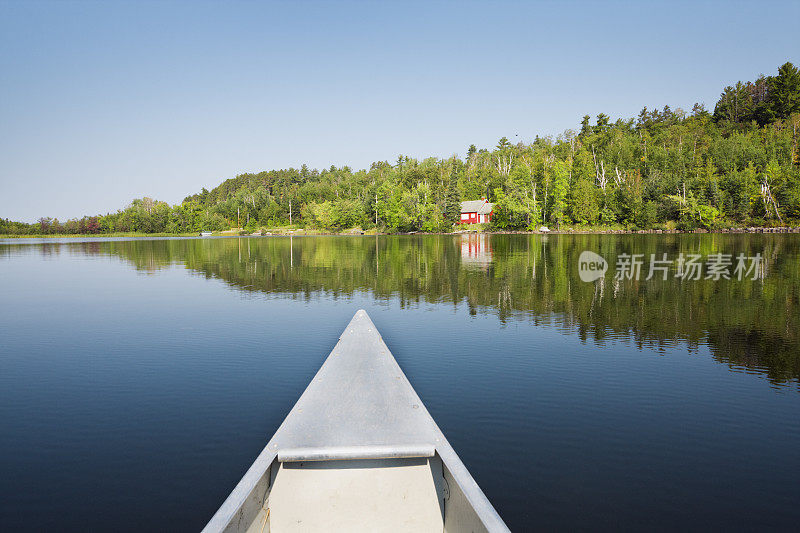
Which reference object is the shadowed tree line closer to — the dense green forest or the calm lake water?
the calm lake water

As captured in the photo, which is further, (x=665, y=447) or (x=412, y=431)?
(x=665, y=447)

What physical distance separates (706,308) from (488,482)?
15.0 m

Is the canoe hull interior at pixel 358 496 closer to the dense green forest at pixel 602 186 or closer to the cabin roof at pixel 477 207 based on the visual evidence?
the dense green forest at pixel 602 186

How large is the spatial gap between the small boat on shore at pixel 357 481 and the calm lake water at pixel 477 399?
4.46 feet

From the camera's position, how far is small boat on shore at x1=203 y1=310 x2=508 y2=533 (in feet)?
12.1

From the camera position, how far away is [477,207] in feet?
349

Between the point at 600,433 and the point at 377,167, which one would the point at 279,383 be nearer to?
the point at 600,433

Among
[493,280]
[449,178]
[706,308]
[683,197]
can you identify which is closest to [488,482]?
[706,308]

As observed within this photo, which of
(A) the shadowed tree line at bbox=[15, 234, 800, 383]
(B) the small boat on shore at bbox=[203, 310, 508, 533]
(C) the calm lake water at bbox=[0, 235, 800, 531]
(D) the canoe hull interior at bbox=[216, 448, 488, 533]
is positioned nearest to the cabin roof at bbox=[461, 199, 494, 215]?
(A) the shadowed tree line at bbox=[15, 234, 800, 383]

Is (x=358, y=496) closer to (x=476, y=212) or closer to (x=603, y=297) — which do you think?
(x=603, y=297)

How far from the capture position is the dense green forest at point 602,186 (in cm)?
8092

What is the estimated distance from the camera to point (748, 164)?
8631 cm

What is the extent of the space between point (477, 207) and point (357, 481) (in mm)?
105272

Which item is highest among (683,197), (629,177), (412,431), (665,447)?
(629,177)
